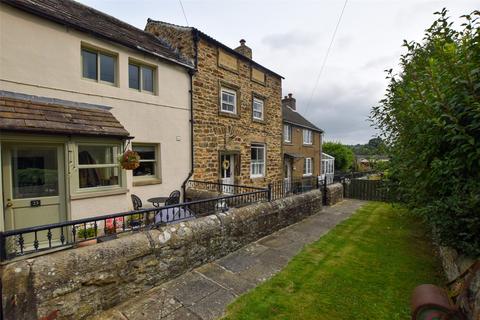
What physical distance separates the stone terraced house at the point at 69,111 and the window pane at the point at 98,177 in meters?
0.03

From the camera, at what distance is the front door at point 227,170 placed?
11.7 metres

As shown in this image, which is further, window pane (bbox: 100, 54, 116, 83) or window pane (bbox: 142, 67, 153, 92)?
window pane (bbox: 142, 67, 153, 92)

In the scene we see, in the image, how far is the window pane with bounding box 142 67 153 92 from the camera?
839 cm

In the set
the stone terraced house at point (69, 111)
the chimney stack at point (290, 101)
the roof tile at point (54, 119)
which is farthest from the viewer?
the chimney stack at point (290, 101)

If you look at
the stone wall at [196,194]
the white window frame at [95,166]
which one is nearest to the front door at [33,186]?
the white window frame at [95,166]

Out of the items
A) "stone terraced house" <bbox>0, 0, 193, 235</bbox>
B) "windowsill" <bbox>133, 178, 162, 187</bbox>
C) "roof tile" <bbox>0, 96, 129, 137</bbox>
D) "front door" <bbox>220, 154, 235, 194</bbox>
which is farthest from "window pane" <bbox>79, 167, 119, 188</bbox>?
"front door" <bbox>220, 154, 235, 194</bbox>

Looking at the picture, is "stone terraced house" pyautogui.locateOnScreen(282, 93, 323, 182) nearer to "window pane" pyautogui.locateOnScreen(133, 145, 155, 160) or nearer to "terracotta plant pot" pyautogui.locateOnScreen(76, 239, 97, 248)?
"window pane" pyautogui.locateOnScreen(133, 145, 155, 160)

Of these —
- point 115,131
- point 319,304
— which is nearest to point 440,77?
point 319,304

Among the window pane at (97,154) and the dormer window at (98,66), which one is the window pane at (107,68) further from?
the window pane at (97,154)

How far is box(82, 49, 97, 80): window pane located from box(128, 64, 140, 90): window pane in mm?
1127

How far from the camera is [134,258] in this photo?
12.4 feet

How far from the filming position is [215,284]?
420 centimetres

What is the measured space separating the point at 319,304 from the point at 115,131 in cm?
617

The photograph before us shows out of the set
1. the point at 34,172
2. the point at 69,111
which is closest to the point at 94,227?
the point at 34,172
